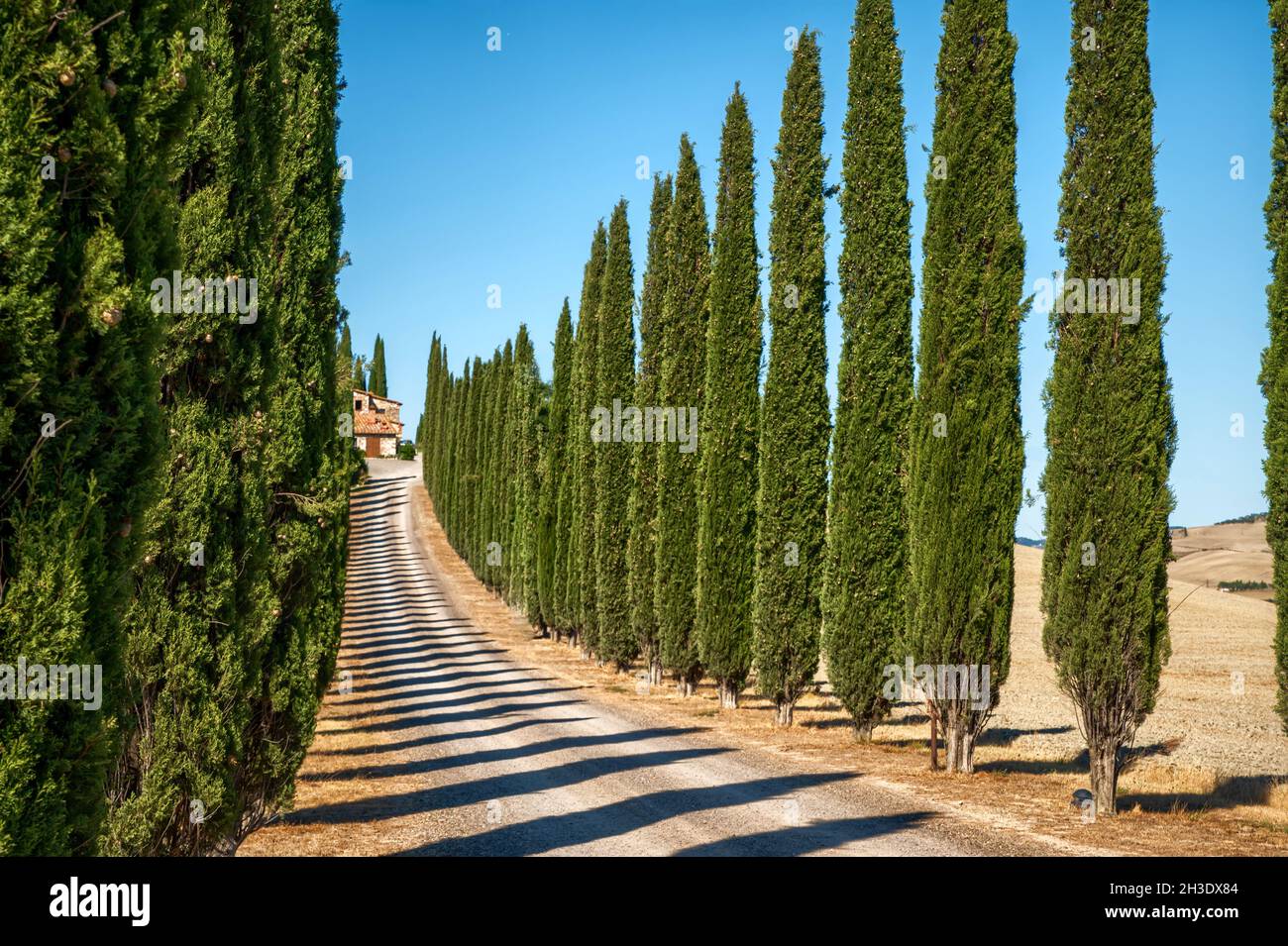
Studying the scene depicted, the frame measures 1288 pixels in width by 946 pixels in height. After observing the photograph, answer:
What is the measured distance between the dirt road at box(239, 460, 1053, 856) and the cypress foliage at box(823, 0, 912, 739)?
247 cm

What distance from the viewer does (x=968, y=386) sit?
13.5 meters

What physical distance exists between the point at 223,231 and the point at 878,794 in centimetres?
966

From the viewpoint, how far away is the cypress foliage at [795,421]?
1817 centimetres

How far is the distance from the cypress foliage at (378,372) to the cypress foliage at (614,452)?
312 ft

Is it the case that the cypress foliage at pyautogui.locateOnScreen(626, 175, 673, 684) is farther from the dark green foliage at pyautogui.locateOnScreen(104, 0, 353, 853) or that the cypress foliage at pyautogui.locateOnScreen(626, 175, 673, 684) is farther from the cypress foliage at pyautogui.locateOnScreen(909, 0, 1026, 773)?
the dark green foliage at pyautogui.locateOnScreen(104, 0, 353, 853)

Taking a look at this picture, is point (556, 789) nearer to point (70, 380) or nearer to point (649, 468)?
point (70, 380)

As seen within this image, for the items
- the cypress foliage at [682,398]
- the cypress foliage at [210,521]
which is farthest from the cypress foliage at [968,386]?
the cypress foliage at [682,398]

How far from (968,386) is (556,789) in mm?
7748

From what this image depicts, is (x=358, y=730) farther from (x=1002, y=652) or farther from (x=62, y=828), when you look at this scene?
(x=62, y=828)

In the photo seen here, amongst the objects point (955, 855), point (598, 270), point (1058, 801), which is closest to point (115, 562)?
point (955, 855)

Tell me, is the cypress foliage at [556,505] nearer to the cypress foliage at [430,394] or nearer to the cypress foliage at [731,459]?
the cypress foliage at [731,459]

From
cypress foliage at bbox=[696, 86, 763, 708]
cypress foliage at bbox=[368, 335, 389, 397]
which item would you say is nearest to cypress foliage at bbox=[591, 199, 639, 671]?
cypress foliage at bbox=[696, 86, 763, 708]

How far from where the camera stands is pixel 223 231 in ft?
28.5

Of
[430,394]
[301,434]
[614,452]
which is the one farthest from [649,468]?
[430,394]
